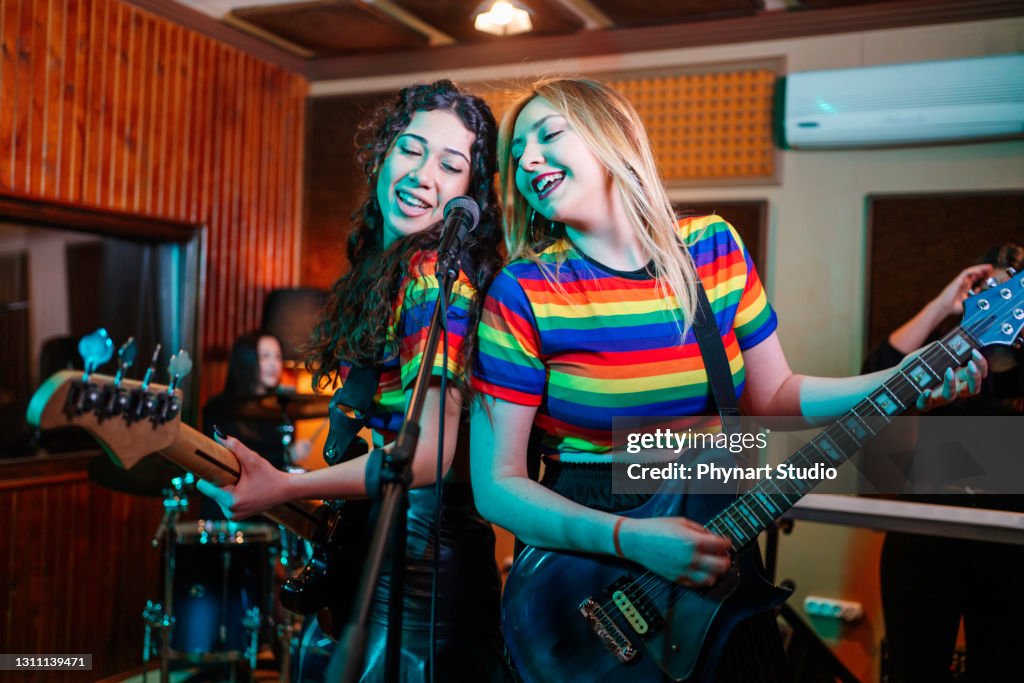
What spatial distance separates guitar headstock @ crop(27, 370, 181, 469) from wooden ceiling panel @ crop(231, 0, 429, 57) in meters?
3.38

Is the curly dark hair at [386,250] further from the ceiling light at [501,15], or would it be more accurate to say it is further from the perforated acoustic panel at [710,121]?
the perforated acoustic panel at [710,121]

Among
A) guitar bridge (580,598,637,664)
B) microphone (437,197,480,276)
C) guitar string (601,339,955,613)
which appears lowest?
guitar bridge (580,598,637,664)

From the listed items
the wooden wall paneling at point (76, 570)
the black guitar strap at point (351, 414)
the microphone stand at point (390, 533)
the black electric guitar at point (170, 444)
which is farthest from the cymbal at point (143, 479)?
the microphone stand at point (390, 533)

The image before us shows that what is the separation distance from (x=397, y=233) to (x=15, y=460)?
9.23ft

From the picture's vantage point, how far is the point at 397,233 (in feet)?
6.39

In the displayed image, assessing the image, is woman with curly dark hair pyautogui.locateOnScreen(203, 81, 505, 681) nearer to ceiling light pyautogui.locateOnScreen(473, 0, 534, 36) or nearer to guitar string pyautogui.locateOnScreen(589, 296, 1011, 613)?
guitar string pyautogui.locateOnScreen(589, 296, 1011, 613)

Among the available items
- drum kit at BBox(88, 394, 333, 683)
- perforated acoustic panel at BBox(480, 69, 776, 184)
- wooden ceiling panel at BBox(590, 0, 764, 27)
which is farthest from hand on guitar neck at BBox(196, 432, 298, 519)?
wooden ceiling panel at BBox(590, 0, 764, 27)

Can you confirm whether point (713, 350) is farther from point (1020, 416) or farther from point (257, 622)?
point (257, 622)

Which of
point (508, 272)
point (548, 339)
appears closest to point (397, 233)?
point (508, 272)

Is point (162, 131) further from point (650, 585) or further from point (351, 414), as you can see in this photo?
point (650, 585)

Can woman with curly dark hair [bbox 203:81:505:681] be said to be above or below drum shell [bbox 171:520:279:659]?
above

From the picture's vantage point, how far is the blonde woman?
152 centimetres

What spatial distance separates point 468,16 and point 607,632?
3.74m

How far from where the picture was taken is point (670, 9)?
432 centimetres
